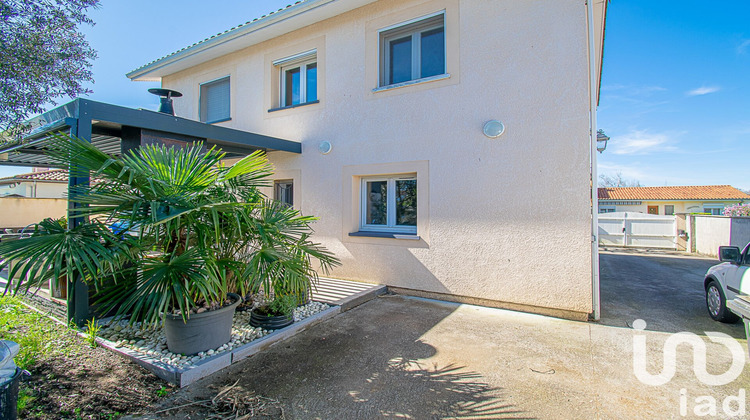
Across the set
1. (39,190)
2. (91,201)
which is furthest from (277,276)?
(39,190)

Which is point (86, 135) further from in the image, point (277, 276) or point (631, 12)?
point (631, 12)

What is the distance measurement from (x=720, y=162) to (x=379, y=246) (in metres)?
55.9

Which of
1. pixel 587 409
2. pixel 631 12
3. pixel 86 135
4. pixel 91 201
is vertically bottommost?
pixel 587 409

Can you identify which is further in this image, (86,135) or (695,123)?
(695,123)

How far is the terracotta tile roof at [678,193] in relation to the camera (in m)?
32.3

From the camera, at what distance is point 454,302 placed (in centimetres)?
575

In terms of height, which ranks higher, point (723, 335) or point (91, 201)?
point (91, 201)

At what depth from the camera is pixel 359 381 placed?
3182mm

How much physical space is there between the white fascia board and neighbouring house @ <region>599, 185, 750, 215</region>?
3521 centimetres

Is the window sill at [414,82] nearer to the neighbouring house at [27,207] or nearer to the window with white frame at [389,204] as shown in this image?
the window with white frame at [389,204]

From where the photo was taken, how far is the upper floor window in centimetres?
883

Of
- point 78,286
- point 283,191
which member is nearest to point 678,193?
point 283,191

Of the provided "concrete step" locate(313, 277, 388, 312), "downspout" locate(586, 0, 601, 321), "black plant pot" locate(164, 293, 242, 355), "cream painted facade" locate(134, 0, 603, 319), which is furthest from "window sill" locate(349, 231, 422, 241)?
"black plant pot" locate(164, 293, 242, 355)

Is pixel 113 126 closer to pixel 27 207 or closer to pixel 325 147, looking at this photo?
pixel 325 147
